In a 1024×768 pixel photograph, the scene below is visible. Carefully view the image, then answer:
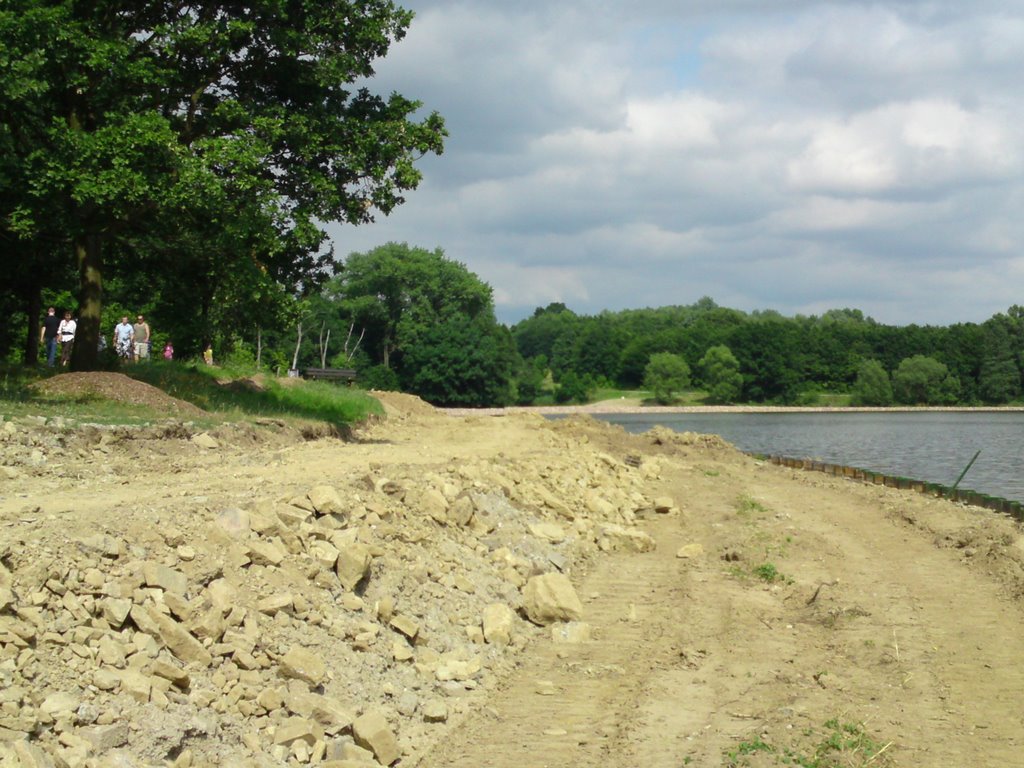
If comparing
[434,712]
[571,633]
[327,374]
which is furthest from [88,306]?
[327,374]

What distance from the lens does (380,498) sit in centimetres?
1139

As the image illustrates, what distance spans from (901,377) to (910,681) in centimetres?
9132

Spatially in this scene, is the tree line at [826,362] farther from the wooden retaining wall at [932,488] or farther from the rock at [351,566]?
the rock at [351,566]

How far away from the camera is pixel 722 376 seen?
10169 cm

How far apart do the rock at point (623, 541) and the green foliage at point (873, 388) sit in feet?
284

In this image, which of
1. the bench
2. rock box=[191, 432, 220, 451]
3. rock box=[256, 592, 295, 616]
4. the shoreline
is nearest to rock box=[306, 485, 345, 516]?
rock box=[256, 592, 295, 616]

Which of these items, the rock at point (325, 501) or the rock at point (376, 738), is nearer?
the rock at point (376, 738)

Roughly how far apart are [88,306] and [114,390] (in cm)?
293

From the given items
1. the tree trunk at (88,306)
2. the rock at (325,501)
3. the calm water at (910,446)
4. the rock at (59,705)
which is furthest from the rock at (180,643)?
the calm water at (910,446)

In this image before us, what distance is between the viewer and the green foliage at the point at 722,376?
10156 centimetres

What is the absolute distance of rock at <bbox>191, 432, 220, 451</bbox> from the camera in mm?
15289

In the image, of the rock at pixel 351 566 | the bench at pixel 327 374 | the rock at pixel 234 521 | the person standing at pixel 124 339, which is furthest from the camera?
the bench at pixel 327 374

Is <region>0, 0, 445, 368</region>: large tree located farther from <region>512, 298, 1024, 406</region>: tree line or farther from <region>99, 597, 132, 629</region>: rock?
<region>512, 298, 1024, 406</region>: tree line

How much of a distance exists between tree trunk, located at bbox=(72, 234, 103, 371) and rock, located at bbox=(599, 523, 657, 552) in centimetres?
1061
